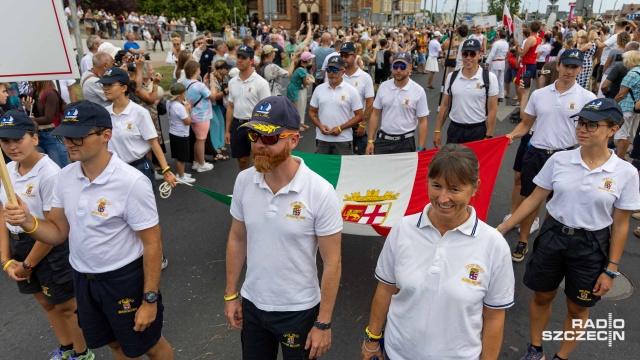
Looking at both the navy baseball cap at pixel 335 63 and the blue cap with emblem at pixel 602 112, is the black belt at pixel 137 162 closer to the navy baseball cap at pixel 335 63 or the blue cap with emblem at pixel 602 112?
the navy baseball cap at pixel 335 63

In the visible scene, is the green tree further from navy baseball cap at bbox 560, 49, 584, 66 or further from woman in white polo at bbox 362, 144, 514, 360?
woman in white polo at bbox 362, 144, 514, 360

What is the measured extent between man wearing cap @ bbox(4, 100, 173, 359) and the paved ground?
960 mm

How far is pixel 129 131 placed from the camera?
15.5 feet

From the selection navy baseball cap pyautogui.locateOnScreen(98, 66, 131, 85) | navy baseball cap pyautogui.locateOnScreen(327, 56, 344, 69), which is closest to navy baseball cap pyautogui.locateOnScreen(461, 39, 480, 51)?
navy baseball cap pyautogui.locateOnScreen(327, 56, 344, 69)

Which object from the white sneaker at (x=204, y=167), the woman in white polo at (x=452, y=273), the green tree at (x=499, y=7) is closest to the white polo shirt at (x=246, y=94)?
the white sneaker at (x=204, y=167)

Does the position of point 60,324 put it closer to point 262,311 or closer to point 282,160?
point 262,311

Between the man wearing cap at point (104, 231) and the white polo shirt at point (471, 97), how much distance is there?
4309 mm

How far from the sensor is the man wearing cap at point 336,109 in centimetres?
579

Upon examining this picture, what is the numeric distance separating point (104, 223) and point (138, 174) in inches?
13.9

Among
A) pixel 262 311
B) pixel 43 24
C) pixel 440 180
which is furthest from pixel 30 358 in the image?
pixel 440 180

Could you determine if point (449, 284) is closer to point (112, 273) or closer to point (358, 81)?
point (112, 273)

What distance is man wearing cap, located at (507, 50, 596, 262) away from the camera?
14.9 feet

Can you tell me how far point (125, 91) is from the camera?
15.5 feet

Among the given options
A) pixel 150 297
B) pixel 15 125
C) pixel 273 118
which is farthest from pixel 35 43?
pixel 150 297
